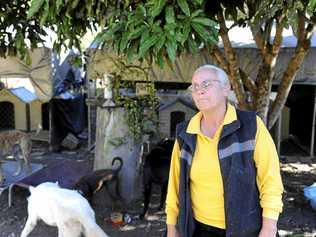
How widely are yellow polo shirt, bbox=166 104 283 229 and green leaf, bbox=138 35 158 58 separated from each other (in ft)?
1.80

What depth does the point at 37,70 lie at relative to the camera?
8.15m

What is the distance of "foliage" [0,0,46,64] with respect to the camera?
4406 millimetres

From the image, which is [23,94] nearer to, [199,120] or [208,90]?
[199,120]

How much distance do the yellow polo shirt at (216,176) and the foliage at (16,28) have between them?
2666 mm

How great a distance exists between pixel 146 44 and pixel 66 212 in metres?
1.83

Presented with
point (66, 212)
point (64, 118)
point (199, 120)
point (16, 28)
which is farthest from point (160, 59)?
point (64, 118)

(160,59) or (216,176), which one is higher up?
(160,59)

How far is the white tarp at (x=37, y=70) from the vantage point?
809cm

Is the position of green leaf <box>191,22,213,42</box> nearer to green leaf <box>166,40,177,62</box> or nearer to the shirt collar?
green leaf <box>166,40,177,62</box>

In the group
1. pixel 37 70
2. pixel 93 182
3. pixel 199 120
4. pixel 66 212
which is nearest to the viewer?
pixel 199 120

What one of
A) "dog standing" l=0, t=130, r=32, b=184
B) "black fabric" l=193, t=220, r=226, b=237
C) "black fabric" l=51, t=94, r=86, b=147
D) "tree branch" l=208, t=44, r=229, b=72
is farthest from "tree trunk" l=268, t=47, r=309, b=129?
"black fabric" l=51, t=94, r=86, b=147

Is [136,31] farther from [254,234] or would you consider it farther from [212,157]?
[254,234]

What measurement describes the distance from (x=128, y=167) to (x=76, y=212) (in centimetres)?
215

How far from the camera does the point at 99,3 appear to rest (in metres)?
3.40
